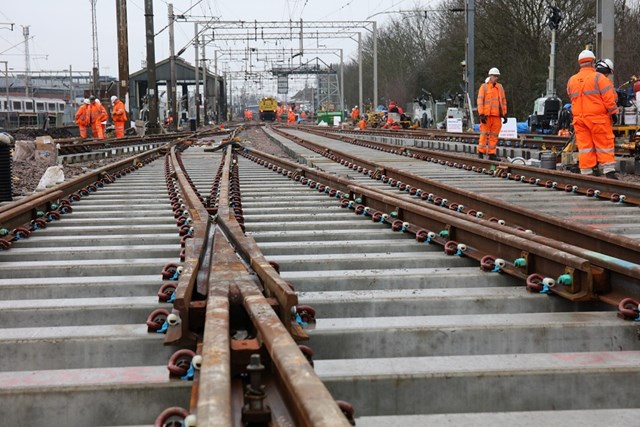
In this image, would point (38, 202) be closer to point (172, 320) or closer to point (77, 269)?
point (77, 269)

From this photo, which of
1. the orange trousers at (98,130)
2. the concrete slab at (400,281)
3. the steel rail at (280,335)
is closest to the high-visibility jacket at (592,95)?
the concrete slab at (400,281)

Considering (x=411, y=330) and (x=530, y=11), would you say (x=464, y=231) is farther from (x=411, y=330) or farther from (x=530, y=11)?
(x=530, y=11)

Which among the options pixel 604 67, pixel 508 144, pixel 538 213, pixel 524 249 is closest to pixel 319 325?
pixel 524 249

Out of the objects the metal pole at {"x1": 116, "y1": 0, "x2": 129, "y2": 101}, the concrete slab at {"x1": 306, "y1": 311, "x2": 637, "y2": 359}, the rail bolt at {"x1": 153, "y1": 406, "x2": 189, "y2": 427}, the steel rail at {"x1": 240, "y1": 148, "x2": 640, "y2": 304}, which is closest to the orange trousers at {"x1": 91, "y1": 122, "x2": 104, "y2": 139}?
the metal pole at {"x1": 116, "y1": 0, "x2": 129, "y2": 101}

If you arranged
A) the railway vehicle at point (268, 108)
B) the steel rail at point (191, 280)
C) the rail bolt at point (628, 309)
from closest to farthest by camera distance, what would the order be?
the steel rail at point (191, 280) < the rail bolt at point (628, 309) < the railway vehicle at point (268, 108)

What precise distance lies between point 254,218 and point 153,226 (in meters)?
0.83

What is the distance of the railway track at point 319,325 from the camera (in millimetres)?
2297

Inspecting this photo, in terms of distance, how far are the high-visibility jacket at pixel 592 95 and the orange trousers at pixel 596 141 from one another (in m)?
0.08

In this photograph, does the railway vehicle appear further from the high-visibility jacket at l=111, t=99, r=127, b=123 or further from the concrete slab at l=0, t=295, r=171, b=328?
the concrete slab at l=0, t=295, r=171, b=328

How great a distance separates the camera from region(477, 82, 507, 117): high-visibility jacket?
13406 mm

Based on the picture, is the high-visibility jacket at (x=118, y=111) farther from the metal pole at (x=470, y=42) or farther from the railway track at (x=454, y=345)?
the railway track at (x=454, y=345)

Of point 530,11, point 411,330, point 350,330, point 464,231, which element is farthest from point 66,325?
point 530,11

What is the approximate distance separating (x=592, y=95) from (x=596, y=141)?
0.58m

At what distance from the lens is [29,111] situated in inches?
2426
